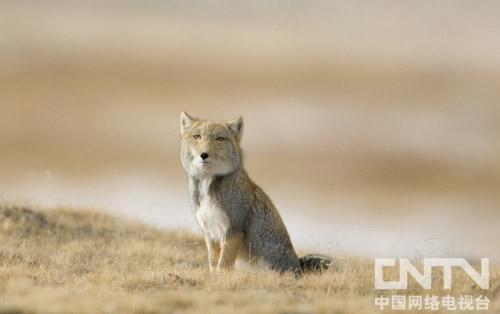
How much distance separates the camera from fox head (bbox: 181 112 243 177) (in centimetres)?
1148

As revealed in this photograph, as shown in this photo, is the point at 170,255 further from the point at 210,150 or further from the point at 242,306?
the point at 242,306

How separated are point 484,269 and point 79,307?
5713 millimetres

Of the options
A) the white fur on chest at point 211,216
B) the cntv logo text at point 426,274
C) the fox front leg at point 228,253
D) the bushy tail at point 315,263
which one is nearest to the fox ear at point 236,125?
the white fur on chest at point 211,216

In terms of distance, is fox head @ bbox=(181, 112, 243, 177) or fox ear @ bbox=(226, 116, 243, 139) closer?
fox head @ bbox=(181, 112, 243, 177)

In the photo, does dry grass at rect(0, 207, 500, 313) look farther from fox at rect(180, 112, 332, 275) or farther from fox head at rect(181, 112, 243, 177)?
fox head at rect(181, 112, 243, 177)

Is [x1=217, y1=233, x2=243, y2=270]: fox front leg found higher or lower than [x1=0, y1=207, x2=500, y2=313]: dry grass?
higher

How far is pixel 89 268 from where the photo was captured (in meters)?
12.9

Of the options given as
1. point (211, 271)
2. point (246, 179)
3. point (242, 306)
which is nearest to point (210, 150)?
point (246, 179)

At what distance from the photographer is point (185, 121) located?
12.1 metres

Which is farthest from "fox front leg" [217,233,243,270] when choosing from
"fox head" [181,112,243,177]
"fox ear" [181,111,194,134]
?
"fox ear" [181,111,194,134]

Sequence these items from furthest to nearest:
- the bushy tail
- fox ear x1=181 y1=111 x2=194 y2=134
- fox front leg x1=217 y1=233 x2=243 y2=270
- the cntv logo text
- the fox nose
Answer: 1. the bushy tail
2. fox ear x1=181 y1=111 x2=194 y2=134
3. fox front leg x1=217 y1=233 x2=243 y2=270
4. the fox nose
5. the cntv logo text

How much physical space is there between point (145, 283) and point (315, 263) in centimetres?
264

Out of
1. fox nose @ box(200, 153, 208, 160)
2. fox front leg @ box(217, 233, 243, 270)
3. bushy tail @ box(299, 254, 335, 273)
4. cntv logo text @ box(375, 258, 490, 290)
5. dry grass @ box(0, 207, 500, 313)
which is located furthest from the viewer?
bushy tail @ box(299, 254, 335, 273)

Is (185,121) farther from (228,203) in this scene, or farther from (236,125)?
(228,203)
